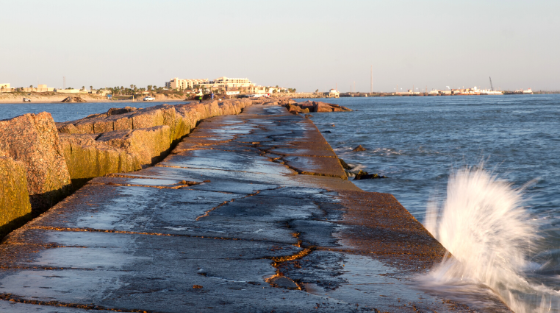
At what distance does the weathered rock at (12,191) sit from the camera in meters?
2.58

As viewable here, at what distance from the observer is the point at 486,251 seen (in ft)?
14.4

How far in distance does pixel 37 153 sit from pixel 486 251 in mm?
3902

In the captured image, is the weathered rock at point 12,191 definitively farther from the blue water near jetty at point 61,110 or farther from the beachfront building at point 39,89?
the beachfront building at point 39,89

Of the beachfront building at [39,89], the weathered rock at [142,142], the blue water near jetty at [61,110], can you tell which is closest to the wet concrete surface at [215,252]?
the weathered rock at [142,142]

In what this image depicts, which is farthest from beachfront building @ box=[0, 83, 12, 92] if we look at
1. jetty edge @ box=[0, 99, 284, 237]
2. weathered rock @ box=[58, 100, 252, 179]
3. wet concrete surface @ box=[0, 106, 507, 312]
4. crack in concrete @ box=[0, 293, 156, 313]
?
crack in concrete @ box=[0, 293, 156, 313]

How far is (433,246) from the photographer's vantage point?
104 inches

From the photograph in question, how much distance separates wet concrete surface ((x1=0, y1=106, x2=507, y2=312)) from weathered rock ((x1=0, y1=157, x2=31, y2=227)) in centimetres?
19

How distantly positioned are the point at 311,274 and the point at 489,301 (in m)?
0.74

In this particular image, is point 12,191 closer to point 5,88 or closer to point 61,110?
point 61,110

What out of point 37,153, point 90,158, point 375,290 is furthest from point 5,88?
point 375,290

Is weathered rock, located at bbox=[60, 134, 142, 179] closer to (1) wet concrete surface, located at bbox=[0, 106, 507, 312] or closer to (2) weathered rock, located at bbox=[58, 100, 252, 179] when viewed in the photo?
(2) weathered rock, located at bbox=[58, 100, 252, 179]

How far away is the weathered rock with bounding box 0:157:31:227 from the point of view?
2.58 metres

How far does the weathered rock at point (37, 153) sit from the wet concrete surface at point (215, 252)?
0.26 metres

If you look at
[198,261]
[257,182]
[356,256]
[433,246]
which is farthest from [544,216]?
[198,261]
